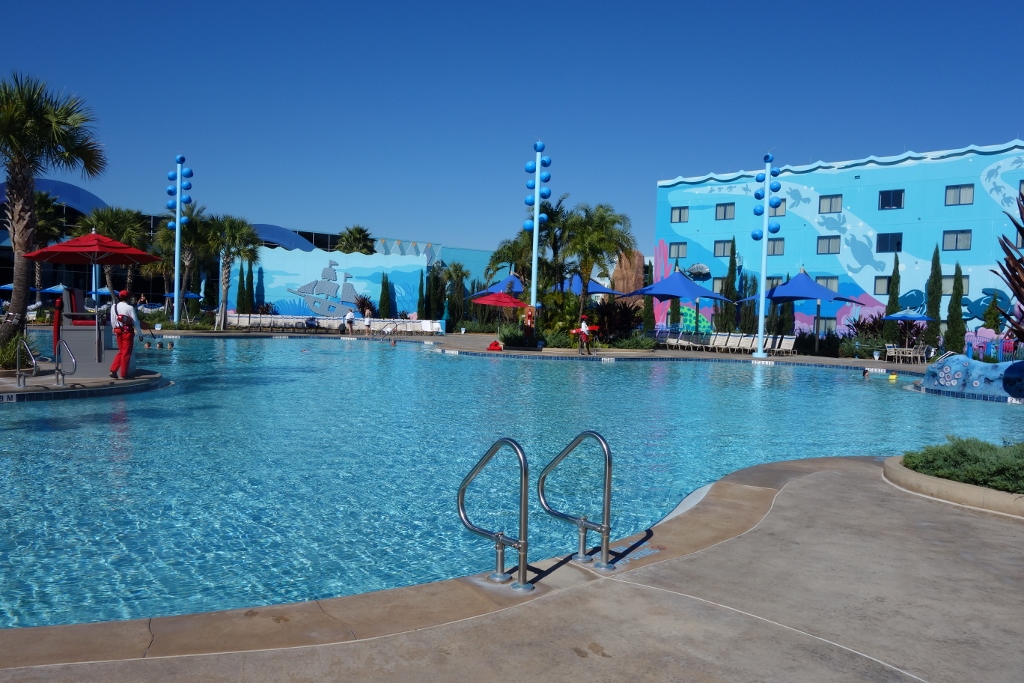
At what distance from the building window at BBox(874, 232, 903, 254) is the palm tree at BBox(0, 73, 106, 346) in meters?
31.3

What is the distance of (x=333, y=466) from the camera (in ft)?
27.7

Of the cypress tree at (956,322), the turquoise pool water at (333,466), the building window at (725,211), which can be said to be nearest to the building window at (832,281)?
the building window at (725,211)

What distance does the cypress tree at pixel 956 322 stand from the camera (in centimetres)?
2894

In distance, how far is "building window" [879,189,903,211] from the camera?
3391 centimetres

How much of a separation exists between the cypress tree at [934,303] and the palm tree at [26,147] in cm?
2886

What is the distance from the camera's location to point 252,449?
9188 mm

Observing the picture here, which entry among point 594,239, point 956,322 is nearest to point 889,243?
point 956,322

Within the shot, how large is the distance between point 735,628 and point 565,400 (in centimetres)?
1062

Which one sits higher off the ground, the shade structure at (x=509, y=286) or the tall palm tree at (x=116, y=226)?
the tall palm tree at (x=116, y=226)

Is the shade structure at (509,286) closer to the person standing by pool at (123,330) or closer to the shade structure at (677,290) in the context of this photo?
the shade structure at (677,290)

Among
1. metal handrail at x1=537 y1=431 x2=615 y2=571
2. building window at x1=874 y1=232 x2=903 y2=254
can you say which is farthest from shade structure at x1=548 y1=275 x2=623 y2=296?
metal handrail at x1=537 y1=431 x2=615 y2=571

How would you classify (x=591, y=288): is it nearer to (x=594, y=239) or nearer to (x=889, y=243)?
(x=594, y=239)

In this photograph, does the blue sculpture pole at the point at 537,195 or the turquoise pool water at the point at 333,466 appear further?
the blue sculpture pole at the point at 537,195

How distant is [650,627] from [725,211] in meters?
37.9
